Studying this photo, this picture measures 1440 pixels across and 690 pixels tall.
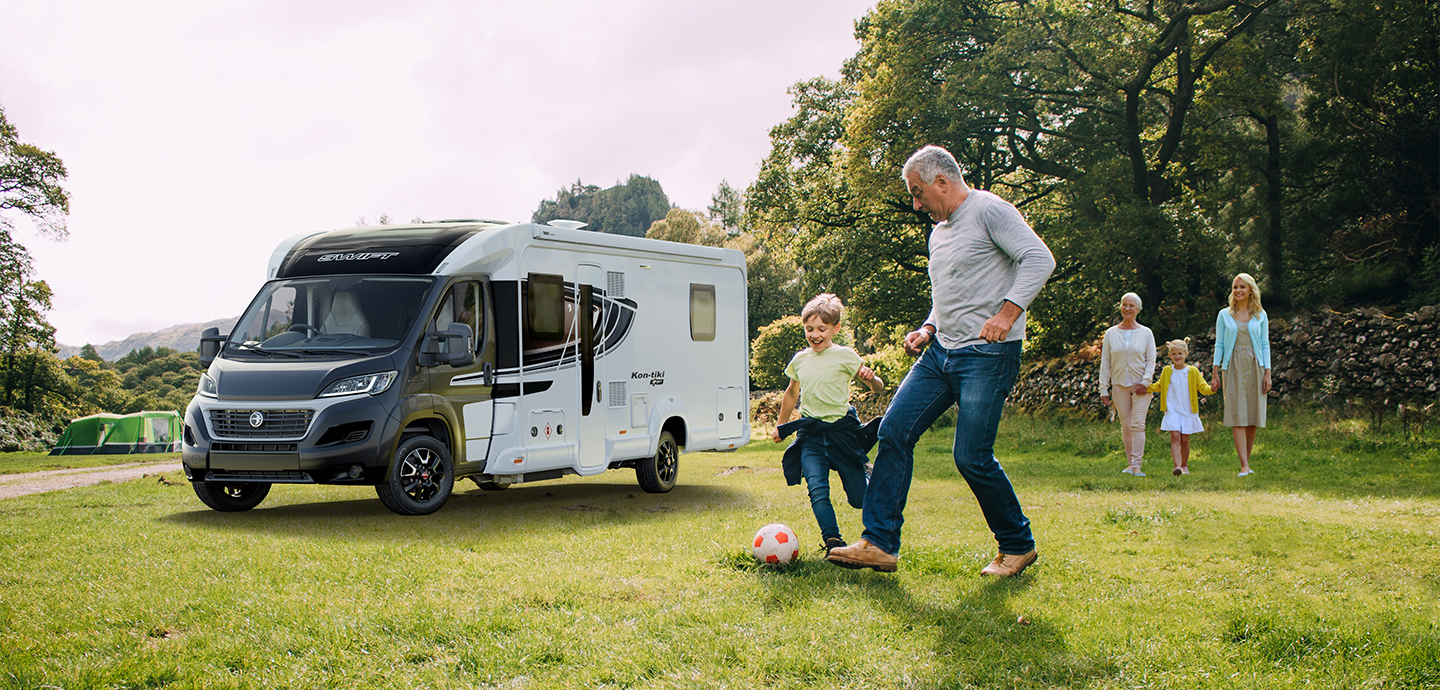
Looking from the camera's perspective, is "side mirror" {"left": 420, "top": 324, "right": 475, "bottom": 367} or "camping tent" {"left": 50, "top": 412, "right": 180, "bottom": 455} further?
"camping tent" {"left": 50, "top": 412, "right": 180, "bottom": 455}

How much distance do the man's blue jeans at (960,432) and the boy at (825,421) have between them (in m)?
0.58

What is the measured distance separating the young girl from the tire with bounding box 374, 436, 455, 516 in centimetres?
708

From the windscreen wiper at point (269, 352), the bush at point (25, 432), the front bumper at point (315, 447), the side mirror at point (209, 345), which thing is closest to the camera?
the front bumper at point (315, 447)

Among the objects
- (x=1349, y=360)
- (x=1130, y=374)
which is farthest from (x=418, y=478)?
(x=1349, y=360)

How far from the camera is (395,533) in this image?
7.06m

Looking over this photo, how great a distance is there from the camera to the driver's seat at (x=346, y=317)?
8.18 meters

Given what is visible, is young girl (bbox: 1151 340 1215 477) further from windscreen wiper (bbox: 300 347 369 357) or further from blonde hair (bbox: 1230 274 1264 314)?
windscreen wiper (bbox: 300 347 369 357)

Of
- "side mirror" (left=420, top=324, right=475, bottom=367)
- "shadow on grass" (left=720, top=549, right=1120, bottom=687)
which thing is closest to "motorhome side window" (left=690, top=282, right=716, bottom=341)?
"side mirror" (left=420, top=324, right=475, bottom=367)

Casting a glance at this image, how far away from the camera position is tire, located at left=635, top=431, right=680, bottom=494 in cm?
1009

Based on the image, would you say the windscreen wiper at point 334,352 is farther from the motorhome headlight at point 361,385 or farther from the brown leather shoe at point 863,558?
the brown leather shoe at point 863,558

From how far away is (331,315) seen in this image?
328 inches

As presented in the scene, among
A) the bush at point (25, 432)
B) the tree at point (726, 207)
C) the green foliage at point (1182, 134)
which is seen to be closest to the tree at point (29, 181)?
the bush at point (25, 432)

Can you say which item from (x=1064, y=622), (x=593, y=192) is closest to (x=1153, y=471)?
(x=1064, y=622)

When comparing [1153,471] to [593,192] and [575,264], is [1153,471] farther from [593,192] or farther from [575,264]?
[593,192]
